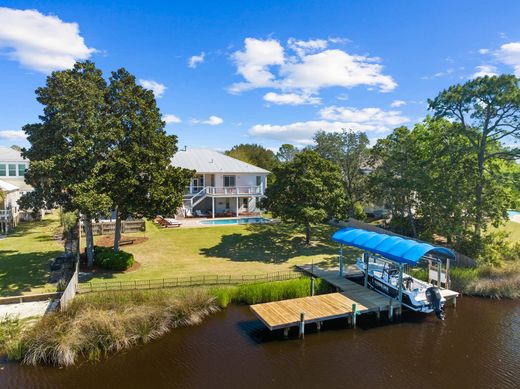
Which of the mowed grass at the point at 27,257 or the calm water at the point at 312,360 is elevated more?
the mowed grass at the point at 27,257

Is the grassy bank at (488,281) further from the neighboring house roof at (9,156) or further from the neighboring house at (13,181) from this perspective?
the neighboring house roof at (9,156)

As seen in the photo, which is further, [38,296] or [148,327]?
[38,296]

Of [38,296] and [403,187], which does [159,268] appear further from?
[403,187]

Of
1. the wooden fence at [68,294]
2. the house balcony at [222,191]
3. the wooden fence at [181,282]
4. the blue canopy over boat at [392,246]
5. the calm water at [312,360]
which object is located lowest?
the calm water at [312,360]

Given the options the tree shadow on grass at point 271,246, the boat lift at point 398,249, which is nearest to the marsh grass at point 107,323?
the tree shadow on grass at point 271,246

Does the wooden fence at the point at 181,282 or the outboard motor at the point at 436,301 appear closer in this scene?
the outboard motor at the point at 436,301

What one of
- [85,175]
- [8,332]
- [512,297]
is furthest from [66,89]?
[512,297]

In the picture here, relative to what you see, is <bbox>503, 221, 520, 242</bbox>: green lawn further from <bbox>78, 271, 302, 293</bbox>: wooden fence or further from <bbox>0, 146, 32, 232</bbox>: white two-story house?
<bbox>0, 146, 32, 232</bbox>: white two-story house
